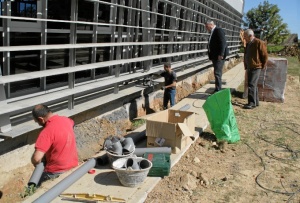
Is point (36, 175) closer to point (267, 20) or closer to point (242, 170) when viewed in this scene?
point (242, 170)

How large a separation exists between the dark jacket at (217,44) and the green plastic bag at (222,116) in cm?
318

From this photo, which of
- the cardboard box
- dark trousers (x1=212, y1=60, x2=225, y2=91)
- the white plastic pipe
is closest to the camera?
the white plastic pipe

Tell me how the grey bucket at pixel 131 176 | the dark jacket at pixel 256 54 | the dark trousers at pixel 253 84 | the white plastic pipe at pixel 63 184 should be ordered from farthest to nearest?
the dark trousers at pixel 253 84 < the dark jacket at pixel 256 54 < the grey bucket at pixel 131 176 < the white plastic pipe at pixel 63 184

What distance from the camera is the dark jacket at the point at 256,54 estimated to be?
8477 mm

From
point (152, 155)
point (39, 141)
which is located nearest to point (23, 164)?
point (39, 141)

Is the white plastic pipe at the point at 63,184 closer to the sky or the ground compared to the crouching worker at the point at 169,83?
closer to the ground

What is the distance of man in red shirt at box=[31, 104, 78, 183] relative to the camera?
162 inches

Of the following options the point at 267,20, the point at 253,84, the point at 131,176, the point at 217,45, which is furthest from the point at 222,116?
the point at 267,20

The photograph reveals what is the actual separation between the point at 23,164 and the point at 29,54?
181cm

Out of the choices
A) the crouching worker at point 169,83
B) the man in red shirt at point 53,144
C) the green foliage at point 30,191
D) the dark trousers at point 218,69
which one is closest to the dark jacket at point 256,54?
the dark trousers at point 218,69

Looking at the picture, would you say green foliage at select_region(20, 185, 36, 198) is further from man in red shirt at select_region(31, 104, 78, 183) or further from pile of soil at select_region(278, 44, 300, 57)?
pile of soil at select_region(278, 44, 300, 57)

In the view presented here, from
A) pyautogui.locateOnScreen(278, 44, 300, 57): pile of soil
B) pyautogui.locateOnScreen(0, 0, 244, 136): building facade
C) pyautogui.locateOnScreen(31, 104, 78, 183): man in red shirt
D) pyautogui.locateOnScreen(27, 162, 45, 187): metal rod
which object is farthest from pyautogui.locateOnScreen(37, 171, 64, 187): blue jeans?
pyautogui.locateOnScreen(278, 44, 300, 57): pile of soil

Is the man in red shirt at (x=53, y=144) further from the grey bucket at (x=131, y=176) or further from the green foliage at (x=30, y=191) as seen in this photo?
the grey bucket at (x=131, y=176)

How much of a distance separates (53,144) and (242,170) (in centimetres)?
280
